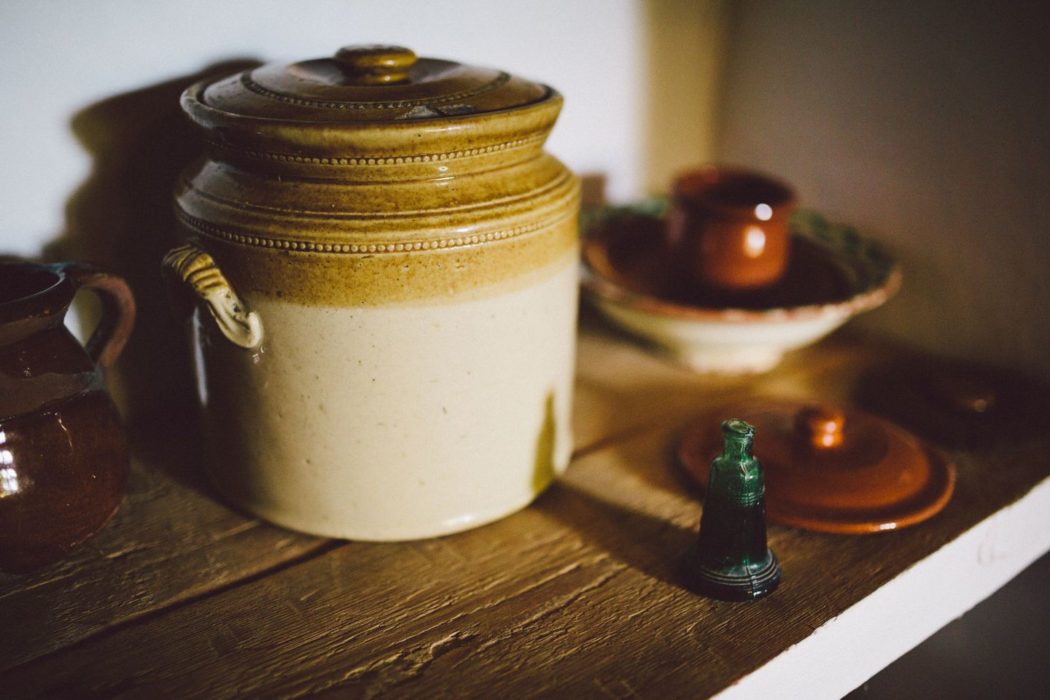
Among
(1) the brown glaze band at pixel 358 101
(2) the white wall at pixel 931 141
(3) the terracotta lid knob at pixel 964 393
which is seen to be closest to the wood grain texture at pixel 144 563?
(1) the brown glaze band at pixel 358 101

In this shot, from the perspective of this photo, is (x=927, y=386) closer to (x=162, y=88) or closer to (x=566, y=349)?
(x=566, y=349)

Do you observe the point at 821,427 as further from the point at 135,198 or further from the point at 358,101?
the point at 135,198

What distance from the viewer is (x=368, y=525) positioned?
659mm

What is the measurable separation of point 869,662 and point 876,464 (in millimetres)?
159

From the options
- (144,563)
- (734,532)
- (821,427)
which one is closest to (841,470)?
(821,427)

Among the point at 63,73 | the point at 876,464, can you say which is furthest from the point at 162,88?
the point at 876,464

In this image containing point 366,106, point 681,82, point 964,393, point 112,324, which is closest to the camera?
point 366,106

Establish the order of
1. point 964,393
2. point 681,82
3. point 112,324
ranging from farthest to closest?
point 681,82 → point 964,393 → point 112,324

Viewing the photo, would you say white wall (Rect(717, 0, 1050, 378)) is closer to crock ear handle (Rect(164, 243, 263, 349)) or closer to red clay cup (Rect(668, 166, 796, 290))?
red clay cup (Rect(668, 166, 796, 290))

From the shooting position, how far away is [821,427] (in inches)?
28.0

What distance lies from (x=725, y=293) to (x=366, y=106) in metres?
0.48

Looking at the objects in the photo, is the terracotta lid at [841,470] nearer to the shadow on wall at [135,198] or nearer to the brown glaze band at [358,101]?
the brown glaze band at [358,101]

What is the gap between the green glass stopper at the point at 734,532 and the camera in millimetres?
582

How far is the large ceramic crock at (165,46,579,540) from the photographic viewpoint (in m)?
0.56
